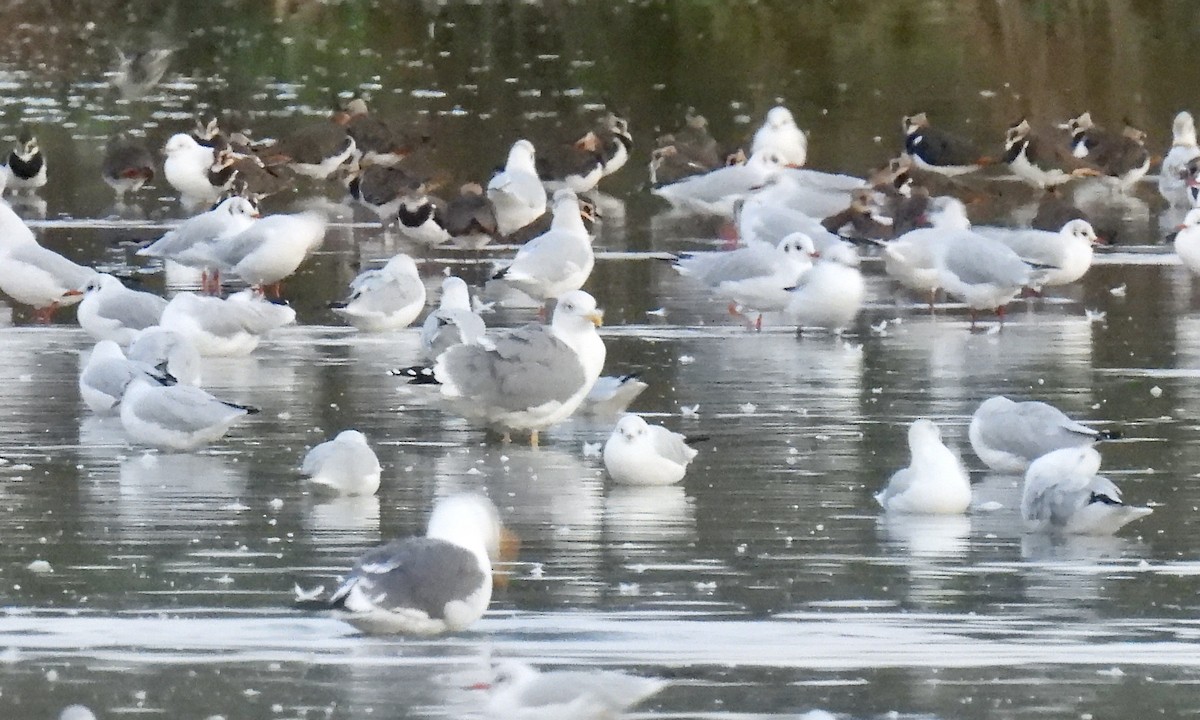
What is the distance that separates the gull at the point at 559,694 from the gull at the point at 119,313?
6983 millimetres

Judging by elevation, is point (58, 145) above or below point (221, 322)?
above

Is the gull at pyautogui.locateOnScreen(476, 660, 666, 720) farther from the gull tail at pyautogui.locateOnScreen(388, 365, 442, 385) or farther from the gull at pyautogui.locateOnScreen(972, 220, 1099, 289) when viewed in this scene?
the gull at pyautogui.locateOnScreen(972, 220, 1099, 289)

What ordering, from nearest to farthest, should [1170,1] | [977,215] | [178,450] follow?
[178,450], [977,215], [1170,1]

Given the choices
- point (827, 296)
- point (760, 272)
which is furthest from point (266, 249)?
point (827, 296)

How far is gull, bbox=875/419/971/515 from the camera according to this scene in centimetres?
946

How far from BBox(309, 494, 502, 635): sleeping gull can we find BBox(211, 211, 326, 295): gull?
8111 mm

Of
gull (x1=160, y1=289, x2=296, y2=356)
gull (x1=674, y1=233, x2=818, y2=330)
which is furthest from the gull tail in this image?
gull (x1=674, y1=233, x2=818, y2=330)

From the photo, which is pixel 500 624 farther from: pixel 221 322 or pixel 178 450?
pixel 221 322

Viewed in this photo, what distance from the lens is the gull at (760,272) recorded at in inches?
576

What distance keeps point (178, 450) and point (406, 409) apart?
4.78 feet

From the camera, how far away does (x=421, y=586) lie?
7387mm

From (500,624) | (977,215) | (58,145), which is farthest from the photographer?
(58,145)

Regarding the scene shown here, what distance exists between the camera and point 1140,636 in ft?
25.0

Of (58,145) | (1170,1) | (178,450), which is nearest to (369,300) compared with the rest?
(178,450)
